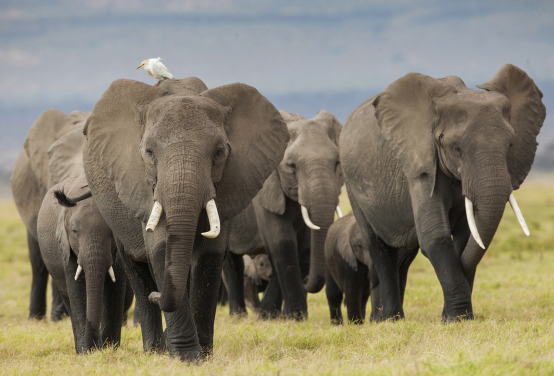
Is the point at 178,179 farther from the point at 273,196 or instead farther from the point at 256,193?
the point at 273,196

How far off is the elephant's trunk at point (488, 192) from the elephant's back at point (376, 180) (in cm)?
131

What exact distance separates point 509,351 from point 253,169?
2.38 meters

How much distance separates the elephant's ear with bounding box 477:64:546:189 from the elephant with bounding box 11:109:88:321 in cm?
618

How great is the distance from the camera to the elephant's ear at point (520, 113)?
712cm

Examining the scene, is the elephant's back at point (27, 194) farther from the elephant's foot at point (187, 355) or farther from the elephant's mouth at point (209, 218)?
the elephant's mouth at point (209, 218)

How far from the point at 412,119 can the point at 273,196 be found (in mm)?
3338

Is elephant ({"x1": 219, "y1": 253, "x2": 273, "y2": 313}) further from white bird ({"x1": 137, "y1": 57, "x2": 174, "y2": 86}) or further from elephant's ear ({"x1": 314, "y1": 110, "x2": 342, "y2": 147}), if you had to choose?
white bird ({"x1": 137, "y1": 57, "x2": 174, "y2": 86})

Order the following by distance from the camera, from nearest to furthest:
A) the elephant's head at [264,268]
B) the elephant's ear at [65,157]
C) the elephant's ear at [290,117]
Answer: the elephant's ear at [65,157] → the elephant's ear at [290,117] → the elephant's head at [264,268]

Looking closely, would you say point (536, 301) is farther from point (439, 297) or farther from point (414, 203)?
point (414, 203)

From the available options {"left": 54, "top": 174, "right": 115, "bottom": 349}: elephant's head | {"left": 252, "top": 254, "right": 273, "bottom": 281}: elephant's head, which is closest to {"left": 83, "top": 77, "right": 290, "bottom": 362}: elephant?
{"left": 54, "top": 174, "right": 115, "bottom": 349}: elephant's head

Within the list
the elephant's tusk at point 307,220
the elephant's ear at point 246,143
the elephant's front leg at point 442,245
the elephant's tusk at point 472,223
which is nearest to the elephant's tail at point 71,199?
the elephant's ear at point 246,143

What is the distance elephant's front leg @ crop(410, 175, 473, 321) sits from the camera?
6730mm

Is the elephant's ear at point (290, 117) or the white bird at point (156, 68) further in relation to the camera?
the elephant's ear at point (290, 117)

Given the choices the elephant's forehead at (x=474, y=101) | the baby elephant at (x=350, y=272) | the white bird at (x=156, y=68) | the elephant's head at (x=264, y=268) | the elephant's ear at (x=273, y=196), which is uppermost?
the white bird at (x=156, y=68)
